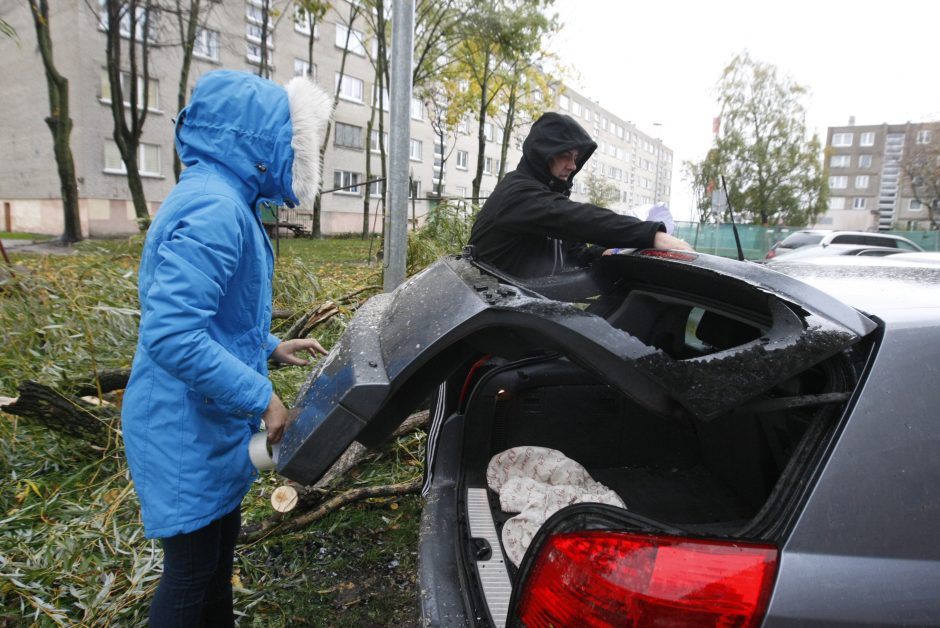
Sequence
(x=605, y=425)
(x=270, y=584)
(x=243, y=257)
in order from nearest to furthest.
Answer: (x=243, y=257) < (x=605, y=425) < (x=270, y=584)

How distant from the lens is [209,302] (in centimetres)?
150

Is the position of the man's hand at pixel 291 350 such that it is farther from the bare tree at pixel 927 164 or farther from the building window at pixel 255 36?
the bare tree at pixel 927 164

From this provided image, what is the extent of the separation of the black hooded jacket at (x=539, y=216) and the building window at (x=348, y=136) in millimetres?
30541

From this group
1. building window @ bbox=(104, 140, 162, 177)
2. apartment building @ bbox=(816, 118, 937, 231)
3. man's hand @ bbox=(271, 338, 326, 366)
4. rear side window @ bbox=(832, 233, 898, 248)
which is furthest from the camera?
apartment building @ bbox=(816, 118, 937, 231)

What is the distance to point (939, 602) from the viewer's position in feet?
3.64

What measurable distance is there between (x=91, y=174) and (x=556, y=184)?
23.9m

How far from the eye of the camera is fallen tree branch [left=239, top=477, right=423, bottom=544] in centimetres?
290

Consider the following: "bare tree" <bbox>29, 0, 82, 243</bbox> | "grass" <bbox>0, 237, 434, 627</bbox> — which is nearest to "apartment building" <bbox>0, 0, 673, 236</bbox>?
"bare tree" <bbox>29, 0, 82, 243</bbox>

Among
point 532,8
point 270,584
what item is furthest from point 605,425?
point 532,8

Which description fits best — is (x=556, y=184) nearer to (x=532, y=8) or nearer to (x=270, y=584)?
(x=270, y=584)

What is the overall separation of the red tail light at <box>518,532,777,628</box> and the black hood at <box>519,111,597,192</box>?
2289mm

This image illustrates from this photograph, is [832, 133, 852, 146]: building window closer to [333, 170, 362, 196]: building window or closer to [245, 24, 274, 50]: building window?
[333, 170, 362, 196]: building window

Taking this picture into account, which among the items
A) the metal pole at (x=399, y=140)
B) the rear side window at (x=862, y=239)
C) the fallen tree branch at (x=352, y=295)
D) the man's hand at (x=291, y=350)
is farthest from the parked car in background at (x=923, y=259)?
the rear side window at (x=862, y=239)

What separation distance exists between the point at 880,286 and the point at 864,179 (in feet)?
321
